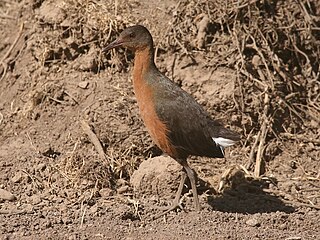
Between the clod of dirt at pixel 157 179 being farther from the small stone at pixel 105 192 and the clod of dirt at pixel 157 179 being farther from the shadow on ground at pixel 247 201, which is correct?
the shadow on ground at pixel 247 201

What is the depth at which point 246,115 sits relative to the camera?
9.07 metres

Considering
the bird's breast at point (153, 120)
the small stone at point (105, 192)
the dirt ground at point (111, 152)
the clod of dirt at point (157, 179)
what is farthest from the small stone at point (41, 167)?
the bird's breast at point (153, 120)

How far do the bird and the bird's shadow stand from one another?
0.43 meters

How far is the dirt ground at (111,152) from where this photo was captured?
714 cm

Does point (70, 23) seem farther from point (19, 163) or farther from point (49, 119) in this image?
point (19, 163)

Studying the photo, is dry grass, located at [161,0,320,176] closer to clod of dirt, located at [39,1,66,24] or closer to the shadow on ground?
the shadow on ground

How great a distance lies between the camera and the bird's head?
25.6ft

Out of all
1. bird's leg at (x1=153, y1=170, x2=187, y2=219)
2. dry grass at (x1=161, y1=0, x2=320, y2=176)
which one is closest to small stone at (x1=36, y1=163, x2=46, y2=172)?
bird's leg at (x1=153, y1=170, x2=187, y2=219)

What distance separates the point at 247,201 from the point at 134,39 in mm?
2023

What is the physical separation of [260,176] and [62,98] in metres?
2.41

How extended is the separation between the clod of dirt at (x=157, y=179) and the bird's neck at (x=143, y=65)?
35.2 inches

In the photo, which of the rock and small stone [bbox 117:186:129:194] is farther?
small stone [bbox 117:186:129:194]

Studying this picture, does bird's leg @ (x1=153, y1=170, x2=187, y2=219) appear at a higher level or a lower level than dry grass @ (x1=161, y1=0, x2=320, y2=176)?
lower

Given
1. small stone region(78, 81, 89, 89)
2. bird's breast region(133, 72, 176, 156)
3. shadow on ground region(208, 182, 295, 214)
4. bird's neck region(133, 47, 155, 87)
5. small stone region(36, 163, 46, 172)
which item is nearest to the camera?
bird's breast region(133, 72, 176, 156)
